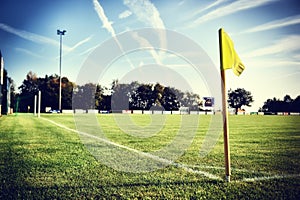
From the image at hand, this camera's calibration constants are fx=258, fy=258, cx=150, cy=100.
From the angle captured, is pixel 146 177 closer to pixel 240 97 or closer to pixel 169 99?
pixel 169 99

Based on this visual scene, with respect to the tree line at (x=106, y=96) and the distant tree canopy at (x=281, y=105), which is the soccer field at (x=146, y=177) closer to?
the tree line at (x=106, y=96)

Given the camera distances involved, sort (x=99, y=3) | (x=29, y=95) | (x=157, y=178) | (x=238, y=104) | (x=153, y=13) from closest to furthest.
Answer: (x=157, y=178) → (x=153, y=13) → (x=99, y=3) → (x=29, y=95) → (x=238, y=104)

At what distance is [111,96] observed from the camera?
51.5m

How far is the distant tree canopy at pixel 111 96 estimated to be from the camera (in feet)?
159

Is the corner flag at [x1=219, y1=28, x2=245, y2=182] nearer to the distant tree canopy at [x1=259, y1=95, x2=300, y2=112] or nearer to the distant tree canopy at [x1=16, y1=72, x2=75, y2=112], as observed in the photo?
the distant tree canopy at [x1=16, y1=72, x2=75, y2=112]

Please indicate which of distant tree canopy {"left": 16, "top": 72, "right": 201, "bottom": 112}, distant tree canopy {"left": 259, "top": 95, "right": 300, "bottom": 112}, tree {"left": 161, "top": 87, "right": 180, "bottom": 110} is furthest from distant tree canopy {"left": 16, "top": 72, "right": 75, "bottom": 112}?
distant tree canopy {"left": 259, "top": 95, "right": 300, "bottom": 112}

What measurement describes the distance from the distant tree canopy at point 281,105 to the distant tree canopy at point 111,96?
38.0 meters

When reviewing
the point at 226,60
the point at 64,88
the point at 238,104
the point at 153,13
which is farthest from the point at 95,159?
the point at 238,104

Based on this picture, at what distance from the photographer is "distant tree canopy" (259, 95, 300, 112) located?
262 feet

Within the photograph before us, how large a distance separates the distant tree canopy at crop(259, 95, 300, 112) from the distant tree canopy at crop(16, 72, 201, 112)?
125 ft

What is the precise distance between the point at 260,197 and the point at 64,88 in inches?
2414

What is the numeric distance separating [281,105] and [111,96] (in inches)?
2299

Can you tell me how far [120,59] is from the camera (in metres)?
7.91

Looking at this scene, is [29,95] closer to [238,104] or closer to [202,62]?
[202,62]
